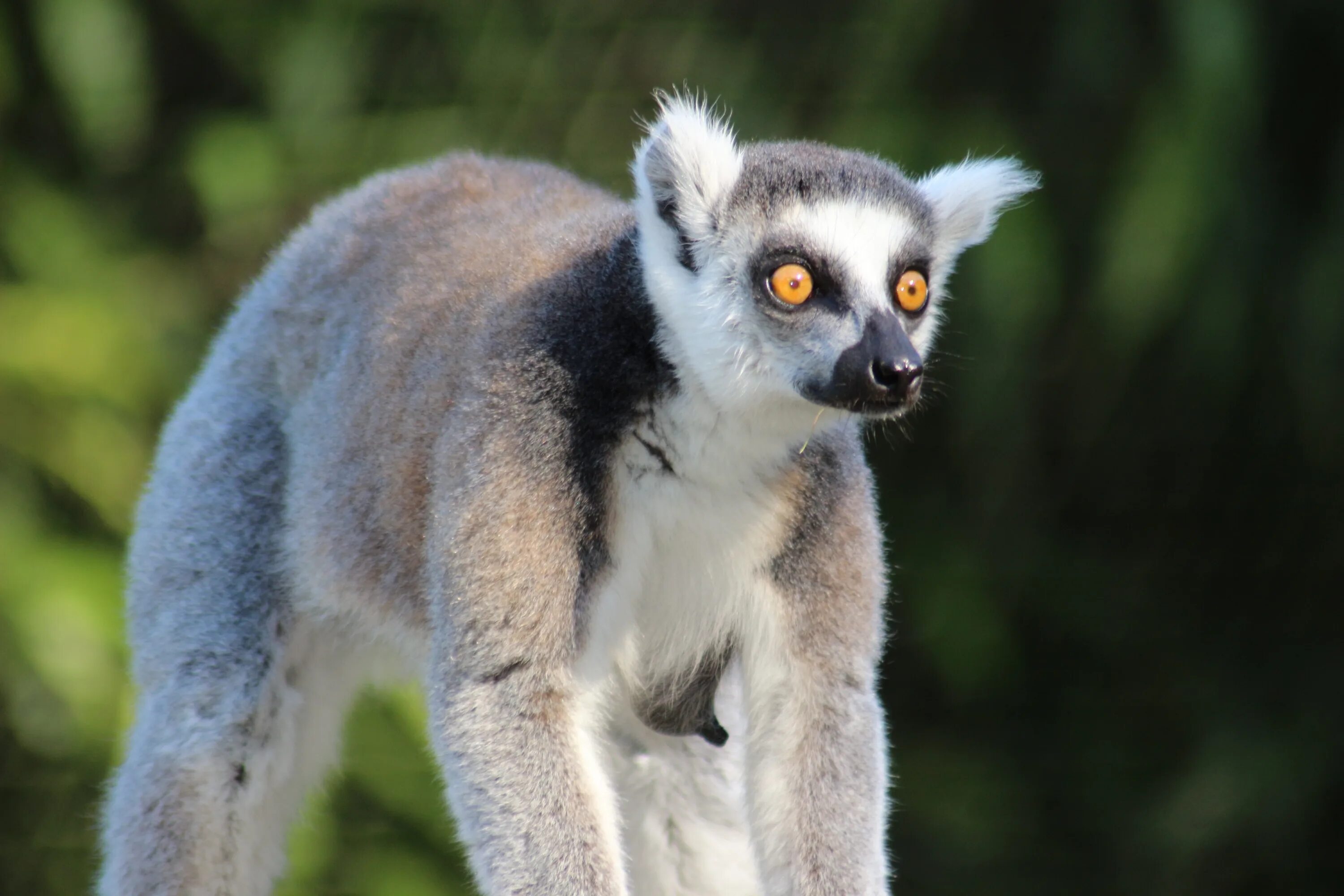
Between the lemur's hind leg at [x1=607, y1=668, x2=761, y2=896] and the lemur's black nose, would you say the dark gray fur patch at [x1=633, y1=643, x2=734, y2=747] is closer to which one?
the lemur's hind leg at [x1=607, y1=668, x2=761, y2=896]

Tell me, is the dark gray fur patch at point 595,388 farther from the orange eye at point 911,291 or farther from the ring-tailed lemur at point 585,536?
the orange eye at point 911,291

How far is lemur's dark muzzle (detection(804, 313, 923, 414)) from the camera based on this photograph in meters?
1.97

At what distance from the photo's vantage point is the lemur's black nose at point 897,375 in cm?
196

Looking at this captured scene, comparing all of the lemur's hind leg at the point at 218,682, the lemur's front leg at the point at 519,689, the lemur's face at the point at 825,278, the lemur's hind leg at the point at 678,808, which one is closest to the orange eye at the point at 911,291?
the lemur's face at the point at 825,278

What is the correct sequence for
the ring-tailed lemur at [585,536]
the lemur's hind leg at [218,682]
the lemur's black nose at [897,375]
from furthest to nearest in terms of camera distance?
the lemur's hind leg at [218,682] < the ring-tailed lemur at [585,536] < the lemur's black nose at [897,375]

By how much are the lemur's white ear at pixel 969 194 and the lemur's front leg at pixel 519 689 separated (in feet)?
2.39

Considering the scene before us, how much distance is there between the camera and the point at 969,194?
237 cm

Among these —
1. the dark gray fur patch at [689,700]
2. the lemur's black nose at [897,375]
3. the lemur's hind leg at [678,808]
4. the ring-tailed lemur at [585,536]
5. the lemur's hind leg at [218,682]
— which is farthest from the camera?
the lemur's hind leg at [678,808]

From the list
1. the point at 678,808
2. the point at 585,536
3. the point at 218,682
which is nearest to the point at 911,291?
the point at 585,536

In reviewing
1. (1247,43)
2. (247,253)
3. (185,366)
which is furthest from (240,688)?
(1247,43)

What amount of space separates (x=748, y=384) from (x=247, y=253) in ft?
12.1

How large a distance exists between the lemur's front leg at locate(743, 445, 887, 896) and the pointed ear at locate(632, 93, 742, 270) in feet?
1.29

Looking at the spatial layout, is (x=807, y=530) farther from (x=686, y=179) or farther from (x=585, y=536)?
(x=686, y=179)

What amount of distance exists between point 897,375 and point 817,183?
0.34 meters
